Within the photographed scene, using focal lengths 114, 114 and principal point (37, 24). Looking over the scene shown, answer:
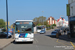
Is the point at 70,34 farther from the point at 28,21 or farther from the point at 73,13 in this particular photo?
the point at 28,21

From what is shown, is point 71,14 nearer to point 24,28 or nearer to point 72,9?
point 72,9

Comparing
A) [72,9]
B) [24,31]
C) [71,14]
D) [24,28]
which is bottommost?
[24,31]

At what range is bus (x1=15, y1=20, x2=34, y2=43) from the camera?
14211mm

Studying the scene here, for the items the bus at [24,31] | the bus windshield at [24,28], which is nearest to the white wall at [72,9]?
the bus at [24,31]

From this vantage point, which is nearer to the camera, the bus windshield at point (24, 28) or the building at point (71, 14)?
the bus windshield at point (24, 28)

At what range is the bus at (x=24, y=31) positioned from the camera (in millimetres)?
14211

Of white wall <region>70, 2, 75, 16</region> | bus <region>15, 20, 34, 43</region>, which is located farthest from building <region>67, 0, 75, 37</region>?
bus <region>15, 20, 34, 43</region>

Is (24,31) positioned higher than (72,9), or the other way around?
(72,9)

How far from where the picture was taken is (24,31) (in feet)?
47.4

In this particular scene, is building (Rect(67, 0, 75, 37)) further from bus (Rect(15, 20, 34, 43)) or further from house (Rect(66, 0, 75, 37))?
bus (Rect(15, 20, 34, 43))

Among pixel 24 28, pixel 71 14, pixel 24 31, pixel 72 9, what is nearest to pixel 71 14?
pixel 71 14

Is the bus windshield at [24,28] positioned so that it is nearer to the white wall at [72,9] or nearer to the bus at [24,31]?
the bus at [24,31]

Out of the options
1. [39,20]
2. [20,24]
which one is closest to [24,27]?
[20,24]

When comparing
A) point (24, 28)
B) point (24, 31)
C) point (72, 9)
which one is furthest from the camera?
point (72, 9)
